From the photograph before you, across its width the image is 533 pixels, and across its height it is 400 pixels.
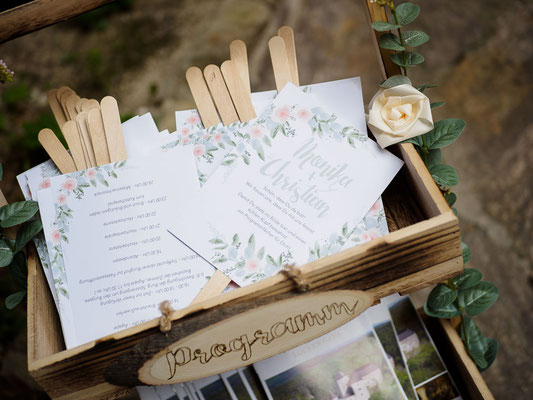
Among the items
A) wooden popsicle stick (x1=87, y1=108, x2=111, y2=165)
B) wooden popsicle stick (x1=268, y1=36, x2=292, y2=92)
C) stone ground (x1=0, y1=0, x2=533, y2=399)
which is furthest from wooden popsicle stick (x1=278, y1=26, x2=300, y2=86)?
stone ground (x1=0, y1=0, x2=533, y2=399)

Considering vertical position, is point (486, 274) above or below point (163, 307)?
below

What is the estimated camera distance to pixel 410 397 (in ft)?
2.97

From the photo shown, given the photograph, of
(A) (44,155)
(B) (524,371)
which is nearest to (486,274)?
(B) (524,371)

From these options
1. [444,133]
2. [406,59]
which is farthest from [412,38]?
[444,133]

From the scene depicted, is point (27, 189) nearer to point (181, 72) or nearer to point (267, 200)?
point (267, 200)

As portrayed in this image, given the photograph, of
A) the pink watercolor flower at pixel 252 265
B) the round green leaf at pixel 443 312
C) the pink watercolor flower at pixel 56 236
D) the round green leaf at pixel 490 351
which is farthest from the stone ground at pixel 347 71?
the pink watercolor flower at pixel 252 265

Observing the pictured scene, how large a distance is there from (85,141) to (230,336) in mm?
456

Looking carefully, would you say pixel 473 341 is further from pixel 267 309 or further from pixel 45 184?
pixel 45 184

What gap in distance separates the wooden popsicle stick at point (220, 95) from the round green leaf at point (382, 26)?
0.94 ft

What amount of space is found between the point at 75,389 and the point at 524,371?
4.63 ft

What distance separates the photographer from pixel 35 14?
0.80 metres

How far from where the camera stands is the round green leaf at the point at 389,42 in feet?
2.57

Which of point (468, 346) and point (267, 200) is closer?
point (267, 200)

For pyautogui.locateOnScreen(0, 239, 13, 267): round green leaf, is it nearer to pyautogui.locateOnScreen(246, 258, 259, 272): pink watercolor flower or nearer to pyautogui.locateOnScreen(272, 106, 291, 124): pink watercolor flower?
pyautogui.locateOnScreen(246, 258, 259, 272): pink watercolor flower
